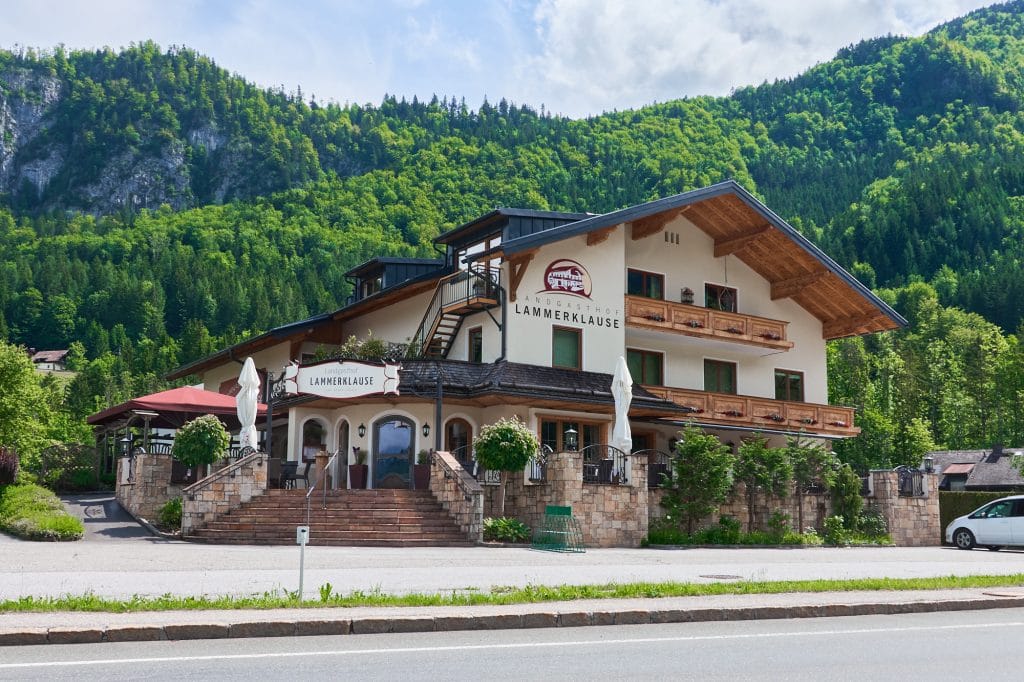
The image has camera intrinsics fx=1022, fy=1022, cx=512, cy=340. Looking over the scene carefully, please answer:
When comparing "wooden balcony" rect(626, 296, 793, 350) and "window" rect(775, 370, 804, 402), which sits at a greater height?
"wooden balcony" rect(626, 296, 793, 350)

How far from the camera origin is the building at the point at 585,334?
2812 cm

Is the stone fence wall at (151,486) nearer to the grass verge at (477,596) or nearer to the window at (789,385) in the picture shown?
the grass verge at (477,596)

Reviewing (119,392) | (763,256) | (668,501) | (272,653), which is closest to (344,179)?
(119,392)

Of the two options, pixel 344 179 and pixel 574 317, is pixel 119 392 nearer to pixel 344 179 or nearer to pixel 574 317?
pixel 344 179

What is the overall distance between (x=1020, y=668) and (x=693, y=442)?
1766 centimetres

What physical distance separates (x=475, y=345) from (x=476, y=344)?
5cm

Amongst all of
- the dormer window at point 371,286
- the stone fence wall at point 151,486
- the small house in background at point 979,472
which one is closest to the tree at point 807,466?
the dormer window at point 371,286

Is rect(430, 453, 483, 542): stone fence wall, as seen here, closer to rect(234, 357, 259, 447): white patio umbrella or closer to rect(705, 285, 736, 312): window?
rect(234, 357, 259, 447): white patio umbrella

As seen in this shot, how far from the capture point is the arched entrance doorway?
28.1 meters

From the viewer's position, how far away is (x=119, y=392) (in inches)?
3841

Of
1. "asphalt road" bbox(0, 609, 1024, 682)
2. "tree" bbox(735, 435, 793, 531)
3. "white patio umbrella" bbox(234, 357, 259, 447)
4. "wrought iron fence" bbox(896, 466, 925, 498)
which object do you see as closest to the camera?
"asphalt road" bbox(0, 609, 1024, 682)

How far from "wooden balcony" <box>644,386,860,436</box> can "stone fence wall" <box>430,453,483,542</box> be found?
909cm

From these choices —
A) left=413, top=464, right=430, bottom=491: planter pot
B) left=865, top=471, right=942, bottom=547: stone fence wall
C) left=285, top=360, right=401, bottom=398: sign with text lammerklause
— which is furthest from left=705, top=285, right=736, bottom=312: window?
left=413, top=464, right=430, bottom=491: planter pot

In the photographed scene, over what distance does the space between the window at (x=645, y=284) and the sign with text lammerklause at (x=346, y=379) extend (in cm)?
1006
